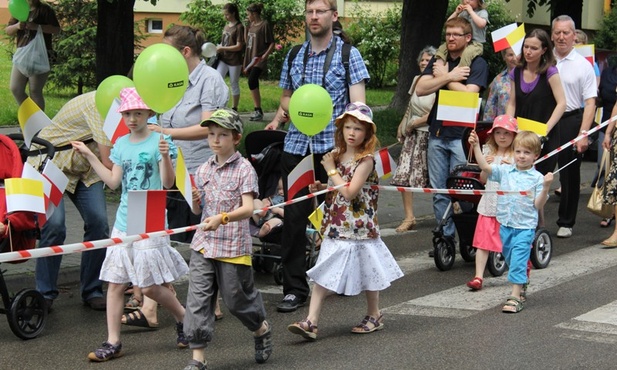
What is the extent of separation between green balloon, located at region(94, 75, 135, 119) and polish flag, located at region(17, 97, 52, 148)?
2.31 ft

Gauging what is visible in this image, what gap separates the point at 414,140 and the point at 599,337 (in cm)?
468

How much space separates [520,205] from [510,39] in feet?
7.90

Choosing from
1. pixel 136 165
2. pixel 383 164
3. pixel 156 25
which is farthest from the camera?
pixel 156 25

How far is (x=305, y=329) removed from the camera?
6.85 metres

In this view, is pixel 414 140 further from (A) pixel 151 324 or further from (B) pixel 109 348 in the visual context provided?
(B) pixel 109 348

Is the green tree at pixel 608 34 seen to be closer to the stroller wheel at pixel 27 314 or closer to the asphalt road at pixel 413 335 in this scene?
the asphalt road at pixel 413 335

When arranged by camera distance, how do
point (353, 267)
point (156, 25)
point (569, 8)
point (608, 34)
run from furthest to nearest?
1. point (608, 34)
2. point (156, 25)
3. point (569, 8)
4. point (353, 267)

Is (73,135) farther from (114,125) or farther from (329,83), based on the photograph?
(329,83)

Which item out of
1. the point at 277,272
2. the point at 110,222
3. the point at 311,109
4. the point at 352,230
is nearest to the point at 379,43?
the point at 110,222

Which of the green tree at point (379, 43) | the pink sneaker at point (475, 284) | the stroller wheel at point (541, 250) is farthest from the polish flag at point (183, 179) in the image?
the green tree at point (379, 43)

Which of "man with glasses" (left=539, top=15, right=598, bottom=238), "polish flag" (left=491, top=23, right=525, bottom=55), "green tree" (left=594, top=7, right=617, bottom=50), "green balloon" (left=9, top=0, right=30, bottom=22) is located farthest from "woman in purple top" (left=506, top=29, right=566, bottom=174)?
"green tree" (left=594, top=7, right=617, bottom=50)

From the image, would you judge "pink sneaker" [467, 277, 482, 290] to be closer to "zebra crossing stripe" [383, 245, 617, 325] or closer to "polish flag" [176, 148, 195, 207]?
"zebra crossing stripe" [383, 245, 617, 325]

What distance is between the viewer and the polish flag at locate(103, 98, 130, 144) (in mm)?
7016

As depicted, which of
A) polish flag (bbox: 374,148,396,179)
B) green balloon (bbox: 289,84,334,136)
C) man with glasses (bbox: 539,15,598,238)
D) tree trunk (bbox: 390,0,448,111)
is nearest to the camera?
green balloon (bbox: 289,84,334,136)
